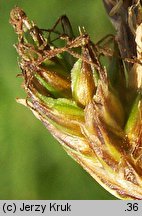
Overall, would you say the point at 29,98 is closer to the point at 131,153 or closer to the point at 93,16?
the point at 131,153

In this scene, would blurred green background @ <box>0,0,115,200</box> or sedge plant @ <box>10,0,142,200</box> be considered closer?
sedge plant @ <box>10,0,142,200</box>

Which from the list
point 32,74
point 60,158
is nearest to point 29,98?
point 32,74

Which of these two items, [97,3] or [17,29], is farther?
[97,3]

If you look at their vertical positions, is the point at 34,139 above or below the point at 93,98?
above

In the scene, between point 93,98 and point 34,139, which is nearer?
point 93,98

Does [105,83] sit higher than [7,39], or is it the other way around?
[7,39]

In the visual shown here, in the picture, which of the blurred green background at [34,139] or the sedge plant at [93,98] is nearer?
the sedge plant at [93,98]

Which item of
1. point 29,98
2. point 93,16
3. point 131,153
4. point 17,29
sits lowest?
point 131,153
